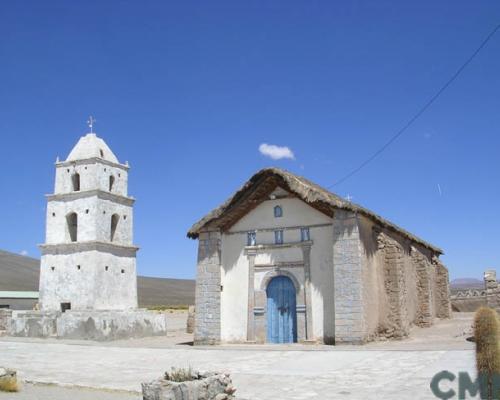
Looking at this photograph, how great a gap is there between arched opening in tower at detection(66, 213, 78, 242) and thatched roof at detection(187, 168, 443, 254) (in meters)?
8.64

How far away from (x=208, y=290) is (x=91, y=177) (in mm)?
9385

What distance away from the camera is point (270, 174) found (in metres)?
18.8

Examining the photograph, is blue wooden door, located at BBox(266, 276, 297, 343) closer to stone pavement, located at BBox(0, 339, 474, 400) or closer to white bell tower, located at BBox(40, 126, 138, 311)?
stone pavement, located at BBox(0, 339, 474, 400)

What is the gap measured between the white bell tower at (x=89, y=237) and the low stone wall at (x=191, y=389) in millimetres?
17380

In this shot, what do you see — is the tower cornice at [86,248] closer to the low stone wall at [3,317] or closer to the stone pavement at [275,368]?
the stone pavement at [275,368]

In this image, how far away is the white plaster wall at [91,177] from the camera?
25141mm

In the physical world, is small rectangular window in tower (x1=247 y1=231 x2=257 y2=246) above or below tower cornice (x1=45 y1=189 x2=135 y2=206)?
below

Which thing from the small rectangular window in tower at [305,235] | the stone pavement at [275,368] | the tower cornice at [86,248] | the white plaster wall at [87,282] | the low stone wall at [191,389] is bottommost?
the stone pavement at [275,368]

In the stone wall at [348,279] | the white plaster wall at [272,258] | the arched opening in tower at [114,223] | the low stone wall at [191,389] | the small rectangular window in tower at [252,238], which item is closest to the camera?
the low stone wall at [191,389]

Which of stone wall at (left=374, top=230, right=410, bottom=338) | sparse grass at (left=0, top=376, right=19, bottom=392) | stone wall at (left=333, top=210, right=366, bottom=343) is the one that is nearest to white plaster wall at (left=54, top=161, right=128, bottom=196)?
stone wall at (left=333, top=210, right=366, bottom=343)

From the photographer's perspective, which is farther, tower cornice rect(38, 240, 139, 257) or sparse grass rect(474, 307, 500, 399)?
tower cornice rect(38, 240, 139, 257)

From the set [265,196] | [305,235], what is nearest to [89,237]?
[265,196]

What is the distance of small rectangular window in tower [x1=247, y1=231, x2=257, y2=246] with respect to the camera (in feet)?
64.2

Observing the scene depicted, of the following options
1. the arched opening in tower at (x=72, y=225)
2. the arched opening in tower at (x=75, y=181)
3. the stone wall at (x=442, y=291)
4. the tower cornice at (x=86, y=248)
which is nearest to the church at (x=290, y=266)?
the tower cornice at (x=86, y=248)
